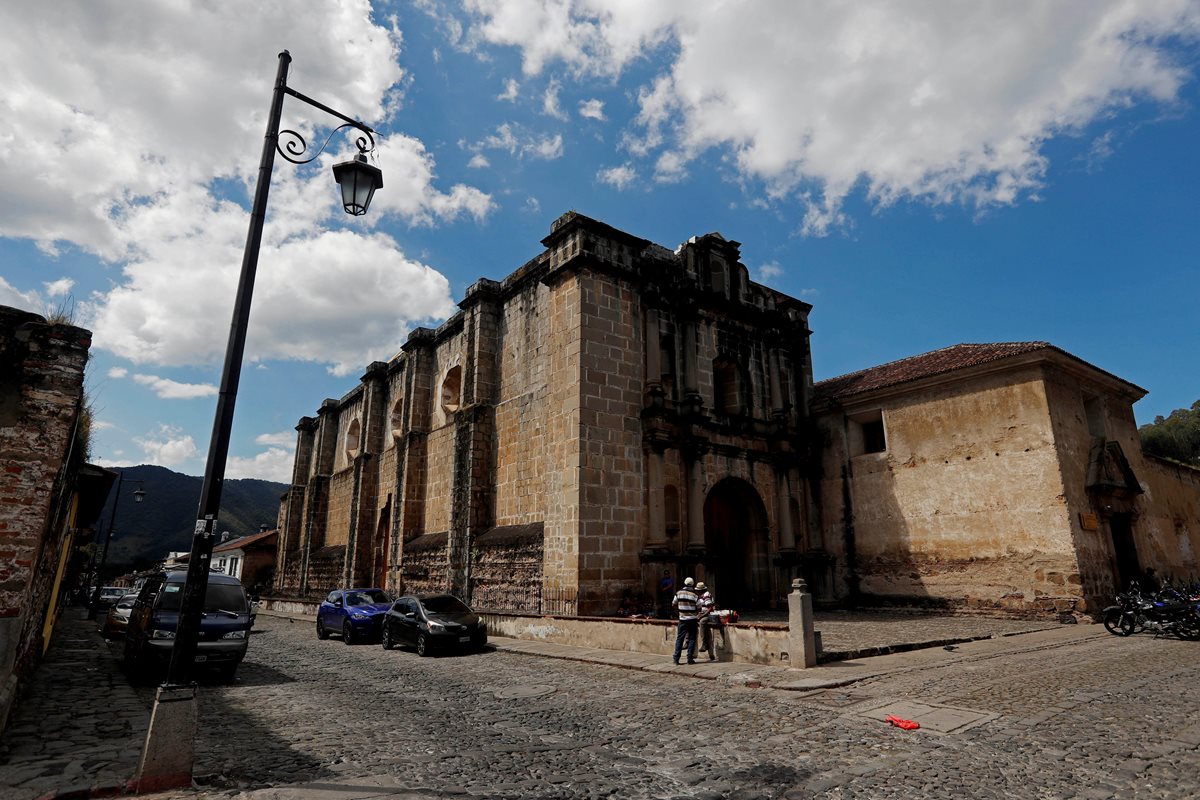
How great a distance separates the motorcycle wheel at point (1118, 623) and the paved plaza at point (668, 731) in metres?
2.21

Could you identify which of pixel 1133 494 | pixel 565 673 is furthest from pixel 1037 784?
pixel 1133 494

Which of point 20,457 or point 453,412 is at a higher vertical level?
point 453,412

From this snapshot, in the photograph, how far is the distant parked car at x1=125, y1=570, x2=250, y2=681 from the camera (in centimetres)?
1034

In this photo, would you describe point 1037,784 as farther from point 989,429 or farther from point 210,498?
point 989,429

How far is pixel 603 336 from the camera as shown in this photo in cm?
1758

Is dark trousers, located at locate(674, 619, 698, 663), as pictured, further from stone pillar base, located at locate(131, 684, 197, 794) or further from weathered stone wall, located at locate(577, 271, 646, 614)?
stone pillar base, located at locate(131, 684, 197, 794)

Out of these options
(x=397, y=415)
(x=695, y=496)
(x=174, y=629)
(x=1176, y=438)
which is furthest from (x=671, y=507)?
(x=1176, y=438)

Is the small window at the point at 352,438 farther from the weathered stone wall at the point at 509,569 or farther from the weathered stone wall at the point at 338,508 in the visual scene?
the weathered stone wall at the point at 509,569

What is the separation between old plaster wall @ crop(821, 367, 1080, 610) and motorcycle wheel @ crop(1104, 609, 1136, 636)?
2046 mm

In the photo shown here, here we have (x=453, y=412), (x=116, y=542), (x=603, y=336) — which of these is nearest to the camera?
(x=603, y=336)

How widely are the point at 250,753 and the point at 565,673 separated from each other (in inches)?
223

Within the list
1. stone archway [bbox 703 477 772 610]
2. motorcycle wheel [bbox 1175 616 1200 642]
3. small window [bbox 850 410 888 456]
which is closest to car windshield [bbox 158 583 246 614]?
stone archway [bbox 703 477 772 610]

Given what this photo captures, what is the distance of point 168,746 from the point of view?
5.04 m

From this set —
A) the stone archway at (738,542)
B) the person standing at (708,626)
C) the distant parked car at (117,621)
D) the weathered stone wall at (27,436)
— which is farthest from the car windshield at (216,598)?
the stone archway at (738,542)
